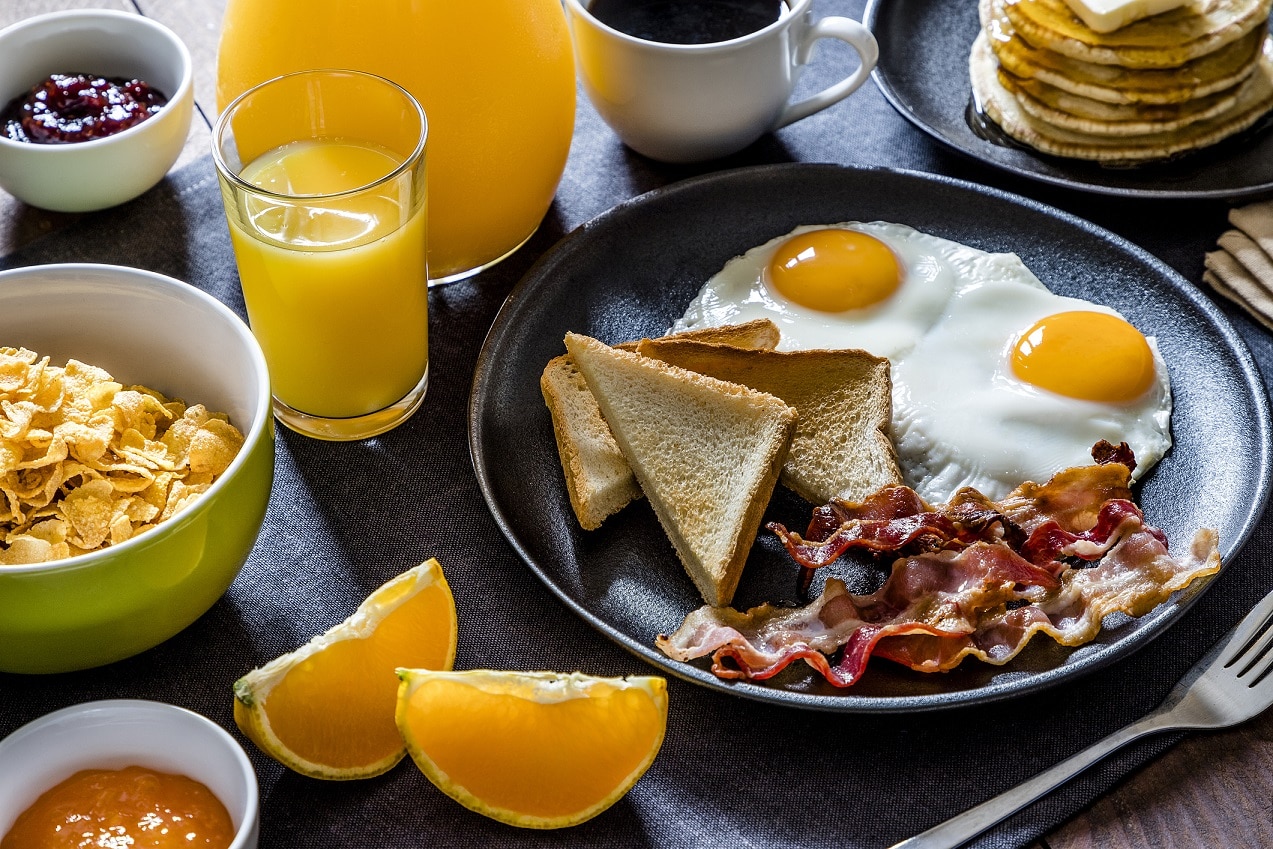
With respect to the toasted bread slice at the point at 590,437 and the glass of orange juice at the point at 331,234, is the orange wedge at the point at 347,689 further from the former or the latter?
the glass of orange juice at the point at 331,234

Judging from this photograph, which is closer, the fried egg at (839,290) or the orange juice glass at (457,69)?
the orange juice glass at (457,69)

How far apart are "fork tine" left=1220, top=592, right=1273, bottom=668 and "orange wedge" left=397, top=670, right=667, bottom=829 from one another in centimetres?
68

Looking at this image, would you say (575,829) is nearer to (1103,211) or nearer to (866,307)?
(866,307)

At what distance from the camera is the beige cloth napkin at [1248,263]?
1.77m

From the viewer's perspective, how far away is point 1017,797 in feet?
4.00

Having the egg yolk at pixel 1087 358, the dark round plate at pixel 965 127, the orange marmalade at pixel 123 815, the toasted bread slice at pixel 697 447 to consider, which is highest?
the dark round plate at pixel 965 127

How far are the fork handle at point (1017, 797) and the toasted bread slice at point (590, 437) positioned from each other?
1.76ft

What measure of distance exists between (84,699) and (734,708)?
72cm

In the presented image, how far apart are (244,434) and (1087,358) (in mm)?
1110

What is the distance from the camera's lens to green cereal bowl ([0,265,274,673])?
1.14 m

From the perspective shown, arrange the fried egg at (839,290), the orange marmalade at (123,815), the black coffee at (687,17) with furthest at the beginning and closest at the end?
the black coffee at (687,17) → the fried egg at (839,290) → the orange marmalade at (123,815)

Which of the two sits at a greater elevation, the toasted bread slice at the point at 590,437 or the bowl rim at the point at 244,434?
the bowl rim at the point at 244,434

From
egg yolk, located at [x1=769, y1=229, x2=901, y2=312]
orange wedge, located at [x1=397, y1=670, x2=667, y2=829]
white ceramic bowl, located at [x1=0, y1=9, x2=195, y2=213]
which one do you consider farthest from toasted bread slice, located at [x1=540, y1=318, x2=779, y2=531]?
white ceramic bowl, located at [x1=0, y1=9, x2=195, y2=213]

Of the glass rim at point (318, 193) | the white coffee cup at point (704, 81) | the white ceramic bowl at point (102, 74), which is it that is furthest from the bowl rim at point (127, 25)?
the white coffee cup at point (704, 81)
